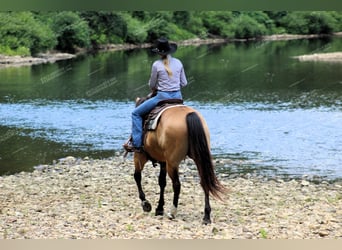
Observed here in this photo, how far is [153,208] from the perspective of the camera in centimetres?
741

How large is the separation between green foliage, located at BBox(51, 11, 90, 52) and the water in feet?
40.0

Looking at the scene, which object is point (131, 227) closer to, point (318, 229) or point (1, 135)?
point (318, 229)

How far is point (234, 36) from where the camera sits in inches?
2648

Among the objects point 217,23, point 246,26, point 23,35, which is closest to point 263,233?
point 23,35

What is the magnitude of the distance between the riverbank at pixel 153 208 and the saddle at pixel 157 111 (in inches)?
44.2

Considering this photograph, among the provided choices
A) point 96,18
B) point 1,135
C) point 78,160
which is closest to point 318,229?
point 78,160

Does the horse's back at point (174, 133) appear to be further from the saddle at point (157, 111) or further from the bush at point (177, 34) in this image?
the bush at point (177, 34)

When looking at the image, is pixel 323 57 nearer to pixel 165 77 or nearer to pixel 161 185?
pixel 161 185

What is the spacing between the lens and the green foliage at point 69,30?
160 feet

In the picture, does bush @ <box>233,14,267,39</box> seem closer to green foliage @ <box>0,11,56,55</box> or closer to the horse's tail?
green foliage @ <box>0,11,56,55</box>

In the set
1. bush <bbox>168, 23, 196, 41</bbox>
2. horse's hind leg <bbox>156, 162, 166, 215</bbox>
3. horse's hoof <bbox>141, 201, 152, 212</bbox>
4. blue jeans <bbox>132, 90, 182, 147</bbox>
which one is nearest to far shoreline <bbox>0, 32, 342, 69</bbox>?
bush <bbox>168, 23, 196, 41</bbox>

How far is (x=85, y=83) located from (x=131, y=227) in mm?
23714

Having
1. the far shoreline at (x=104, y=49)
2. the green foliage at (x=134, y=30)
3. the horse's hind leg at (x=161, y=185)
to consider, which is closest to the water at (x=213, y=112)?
the far shoreline at (x=104, y=49)

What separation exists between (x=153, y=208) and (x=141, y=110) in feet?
5.03
